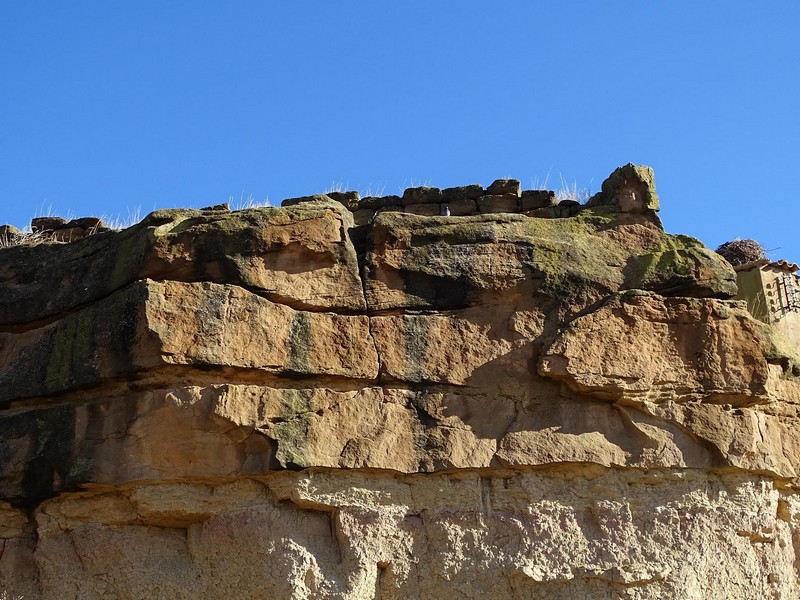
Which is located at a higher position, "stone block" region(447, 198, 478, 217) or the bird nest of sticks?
the bird nest of sticks

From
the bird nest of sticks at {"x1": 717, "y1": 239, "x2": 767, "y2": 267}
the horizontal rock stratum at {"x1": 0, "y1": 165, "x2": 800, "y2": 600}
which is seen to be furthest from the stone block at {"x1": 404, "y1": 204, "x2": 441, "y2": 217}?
the bird nest of sticks at {"x1": 717, "y1": 239, "x2": 767, "y2": 267}

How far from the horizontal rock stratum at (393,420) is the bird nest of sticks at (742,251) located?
8.12 metres

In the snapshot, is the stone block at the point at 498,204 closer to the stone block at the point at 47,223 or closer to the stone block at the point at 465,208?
the stone block at the point at 465,208

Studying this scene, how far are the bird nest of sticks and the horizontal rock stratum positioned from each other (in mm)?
8121

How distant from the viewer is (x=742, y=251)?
52.6ft

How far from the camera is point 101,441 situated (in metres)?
7.43

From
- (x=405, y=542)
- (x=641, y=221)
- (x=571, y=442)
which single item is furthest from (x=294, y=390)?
(x=641, y=221)

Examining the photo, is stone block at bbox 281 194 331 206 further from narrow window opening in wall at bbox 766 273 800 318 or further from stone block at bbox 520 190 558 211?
narrow window opening in wall at bbox 766 273 800 318

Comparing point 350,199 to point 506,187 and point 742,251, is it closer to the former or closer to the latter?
point 506,187

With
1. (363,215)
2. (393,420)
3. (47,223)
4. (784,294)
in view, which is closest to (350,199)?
(363,215)

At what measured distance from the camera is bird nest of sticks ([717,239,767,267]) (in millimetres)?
15911

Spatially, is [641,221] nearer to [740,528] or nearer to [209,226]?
[740,528]

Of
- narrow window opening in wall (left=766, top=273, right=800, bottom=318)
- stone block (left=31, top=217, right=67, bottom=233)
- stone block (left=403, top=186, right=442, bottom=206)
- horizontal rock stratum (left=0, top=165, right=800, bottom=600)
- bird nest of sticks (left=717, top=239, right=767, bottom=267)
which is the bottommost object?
horizontal rock stratum (left=0, top=165, right=800, bottom=600)

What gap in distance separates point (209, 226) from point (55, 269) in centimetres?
151
